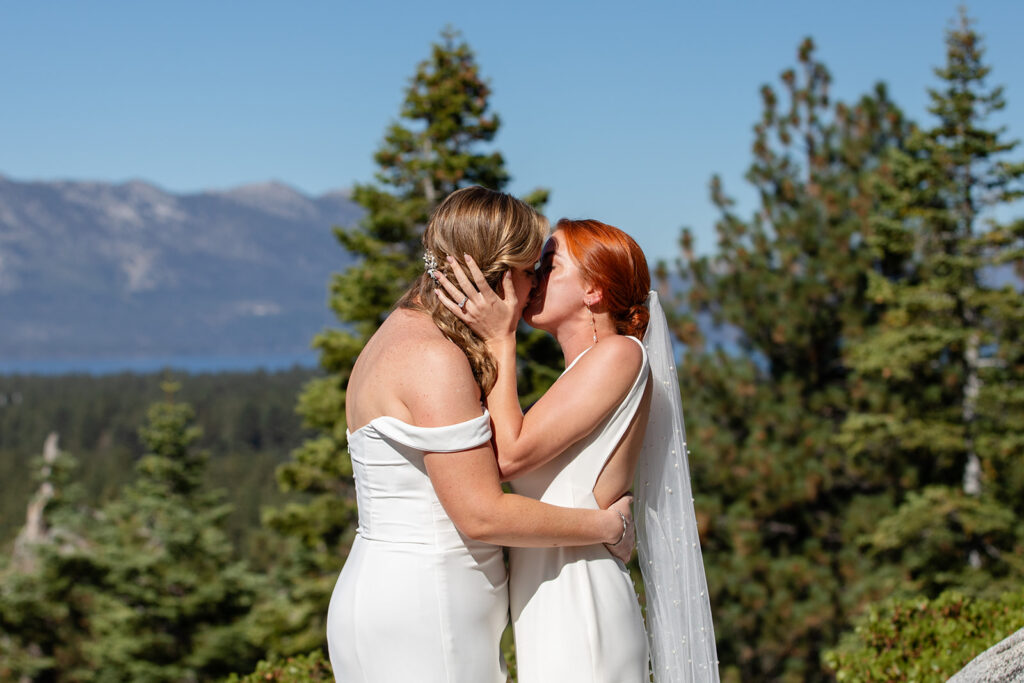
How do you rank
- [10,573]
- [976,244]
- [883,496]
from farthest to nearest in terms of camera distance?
[10,573] → [883,496] → [976,244]

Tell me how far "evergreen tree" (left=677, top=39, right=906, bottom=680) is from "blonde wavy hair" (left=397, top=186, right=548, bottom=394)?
14135 millimetres

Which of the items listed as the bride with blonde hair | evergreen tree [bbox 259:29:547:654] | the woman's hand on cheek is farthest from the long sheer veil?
evergreen tree [bbox 259:29:547:654]

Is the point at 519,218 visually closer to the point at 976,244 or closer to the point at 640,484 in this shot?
the point at 640,484

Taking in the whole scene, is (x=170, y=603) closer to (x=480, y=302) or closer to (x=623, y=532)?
(x=623, y=532)

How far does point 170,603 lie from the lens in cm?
2141

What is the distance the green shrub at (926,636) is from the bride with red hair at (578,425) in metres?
2.02

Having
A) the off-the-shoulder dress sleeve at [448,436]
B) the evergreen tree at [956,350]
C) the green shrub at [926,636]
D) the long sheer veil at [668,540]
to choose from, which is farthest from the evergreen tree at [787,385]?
the off-the-shoulder dress sleeve at [448,436]

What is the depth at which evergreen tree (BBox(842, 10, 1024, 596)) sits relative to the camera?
13758 mm

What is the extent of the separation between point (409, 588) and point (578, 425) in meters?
0.71

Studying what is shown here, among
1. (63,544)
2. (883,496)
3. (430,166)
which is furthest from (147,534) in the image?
(883,496)

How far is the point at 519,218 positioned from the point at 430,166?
12.3 m

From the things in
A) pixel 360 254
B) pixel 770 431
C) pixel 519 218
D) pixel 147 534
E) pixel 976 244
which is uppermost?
pixel 360 254

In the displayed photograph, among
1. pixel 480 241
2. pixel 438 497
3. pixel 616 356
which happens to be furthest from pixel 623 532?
pixel 480 241

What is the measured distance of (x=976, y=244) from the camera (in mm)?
13742
